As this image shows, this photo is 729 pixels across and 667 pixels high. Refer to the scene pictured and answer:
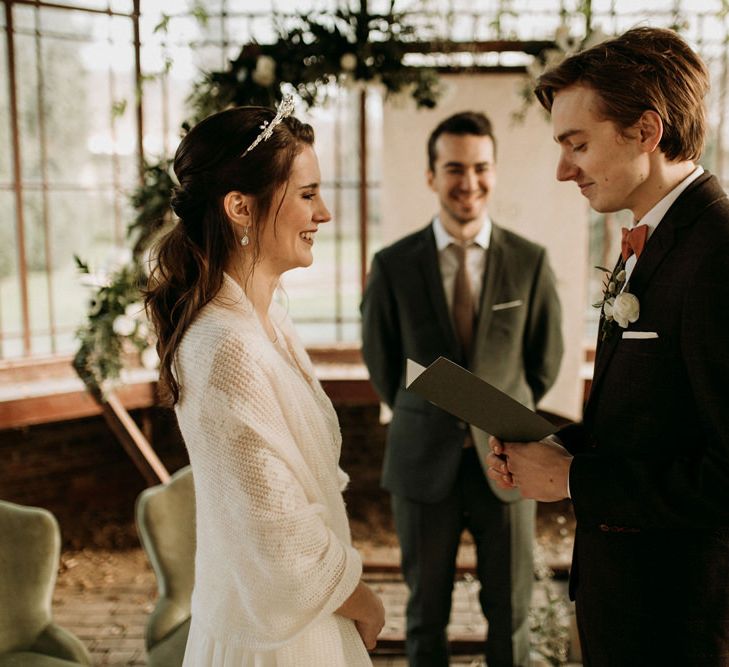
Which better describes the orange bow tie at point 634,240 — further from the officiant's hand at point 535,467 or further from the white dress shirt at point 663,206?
the officiant's hand at point 535,467

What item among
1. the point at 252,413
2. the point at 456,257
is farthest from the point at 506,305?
the point at 252,413

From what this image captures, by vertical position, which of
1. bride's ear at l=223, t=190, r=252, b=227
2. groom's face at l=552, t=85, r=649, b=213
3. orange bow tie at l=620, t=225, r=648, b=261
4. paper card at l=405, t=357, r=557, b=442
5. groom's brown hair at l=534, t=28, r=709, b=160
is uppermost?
groom's brown hair at l=534, t=28, r=709, b=160

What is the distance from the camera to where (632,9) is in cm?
448

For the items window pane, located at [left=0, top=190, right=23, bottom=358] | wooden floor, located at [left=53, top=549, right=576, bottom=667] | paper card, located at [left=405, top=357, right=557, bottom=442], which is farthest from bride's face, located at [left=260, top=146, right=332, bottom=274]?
window pane, located at [left=0, top=190, right=23, bottom=358]

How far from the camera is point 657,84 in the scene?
1560 mm

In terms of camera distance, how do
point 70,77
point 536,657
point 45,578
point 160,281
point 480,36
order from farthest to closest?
point 70,77, point 480,36, point 536,657, point 45,578, point 160,281

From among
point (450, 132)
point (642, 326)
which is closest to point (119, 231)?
point (450, 132)

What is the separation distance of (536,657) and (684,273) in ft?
7.04

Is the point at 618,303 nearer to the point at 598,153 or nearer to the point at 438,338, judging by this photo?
the point at 598,153

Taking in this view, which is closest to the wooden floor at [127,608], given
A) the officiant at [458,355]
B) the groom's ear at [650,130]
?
the officiant at [458,355]

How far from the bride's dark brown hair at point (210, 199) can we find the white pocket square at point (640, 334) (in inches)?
28.8

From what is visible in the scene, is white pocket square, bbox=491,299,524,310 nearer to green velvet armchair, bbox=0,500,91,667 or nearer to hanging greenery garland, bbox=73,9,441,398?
hanging greenery garland, bbox=73,9,441,398

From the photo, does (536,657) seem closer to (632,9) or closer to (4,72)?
(632,9)

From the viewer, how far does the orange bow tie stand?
63.0 inches
